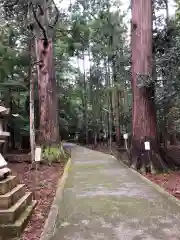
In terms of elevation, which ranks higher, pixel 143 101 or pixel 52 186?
pixel 143 101

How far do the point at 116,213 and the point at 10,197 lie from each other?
2146 mm

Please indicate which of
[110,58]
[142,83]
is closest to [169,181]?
[142,83]

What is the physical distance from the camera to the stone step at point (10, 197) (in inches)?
202

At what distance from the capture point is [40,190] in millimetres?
9000

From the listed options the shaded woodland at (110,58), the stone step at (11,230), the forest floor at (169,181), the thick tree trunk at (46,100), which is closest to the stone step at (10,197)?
the stone step at (11,230)

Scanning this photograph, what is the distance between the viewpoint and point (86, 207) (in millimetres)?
6984

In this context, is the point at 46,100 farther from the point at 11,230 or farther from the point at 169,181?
the point at 11,230

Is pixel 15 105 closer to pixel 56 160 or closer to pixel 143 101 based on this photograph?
pixel 56 160

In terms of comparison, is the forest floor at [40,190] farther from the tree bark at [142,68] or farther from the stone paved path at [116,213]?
the tree bark at [142,68]

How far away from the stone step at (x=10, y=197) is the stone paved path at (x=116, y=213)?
→ 2.77 ft

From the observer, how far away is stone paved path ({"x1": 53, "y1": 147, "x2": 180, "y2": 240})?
17.3ft

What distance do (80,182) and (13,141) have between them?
64.5 feet

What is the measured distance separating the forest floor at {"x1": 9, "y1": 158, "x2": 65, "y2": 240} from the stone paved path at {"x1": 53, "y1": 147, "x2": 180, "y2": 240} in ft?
1.11

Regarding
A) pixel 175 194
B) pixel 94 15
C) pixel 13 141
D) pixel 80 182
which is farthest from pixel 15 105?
pixel 175 194
